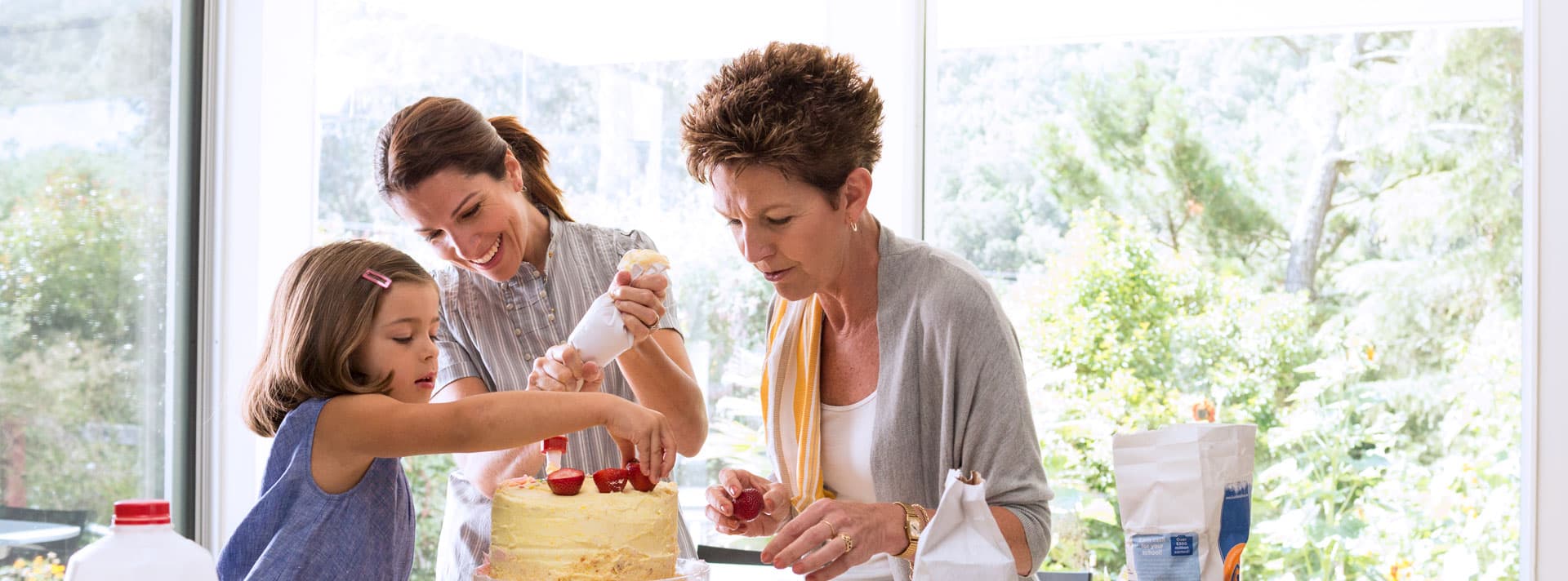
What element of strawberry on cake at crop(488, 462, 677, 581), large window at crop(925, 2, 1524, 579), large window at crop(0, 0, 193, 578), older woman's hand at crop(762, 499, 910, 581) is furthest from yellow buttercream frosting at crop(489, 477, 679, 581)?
large window at crop(0, 0, 193, 578)

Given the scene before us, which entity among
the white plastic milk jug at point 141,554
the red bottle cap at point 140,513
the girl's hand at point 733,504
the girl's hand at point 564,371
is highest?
the girl's hand at point 564,371

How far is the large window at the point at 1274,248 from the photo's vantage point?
2.70m

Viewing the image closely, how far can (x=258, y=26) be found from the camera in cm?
323

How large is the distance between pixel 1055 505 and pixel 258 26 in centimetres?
246

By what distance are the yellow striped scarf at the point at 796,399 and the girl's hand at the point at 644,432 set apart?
33 cm

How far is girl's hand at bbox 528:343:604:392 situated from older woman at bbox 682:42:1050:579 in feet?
0.82

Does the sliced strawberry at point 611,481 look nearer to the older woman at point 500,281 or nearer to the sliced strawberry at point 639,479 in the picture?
the sliced strawberry at point 639,479

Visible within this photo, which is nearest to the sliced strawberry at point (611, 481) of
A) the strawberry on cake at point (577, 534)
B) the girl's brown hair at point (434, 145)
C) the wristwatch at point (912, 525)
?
the strawberry on cake at point (577, 534)

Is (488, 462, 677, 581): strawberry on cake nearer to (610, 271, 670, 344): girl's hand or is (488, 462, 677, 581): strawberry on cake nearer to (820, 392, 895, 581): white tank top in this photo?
(610, 271, 670, 344): girl's hand

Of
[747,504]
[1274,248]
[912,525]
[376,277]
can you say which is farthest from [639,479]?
[1274,248]

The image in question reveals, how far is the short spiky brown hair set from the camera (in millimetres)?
1607

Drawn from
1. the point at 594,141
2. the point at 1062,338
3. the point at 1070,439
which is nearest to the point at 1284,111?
the point at 1062,338

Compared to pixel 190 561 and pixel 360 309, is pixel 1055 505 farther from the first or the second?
pixel 190 561

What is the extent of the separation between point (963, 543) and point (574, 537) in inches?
18.0
